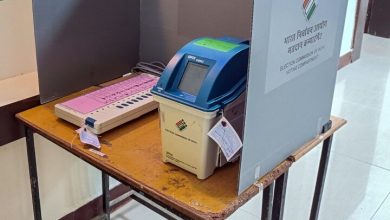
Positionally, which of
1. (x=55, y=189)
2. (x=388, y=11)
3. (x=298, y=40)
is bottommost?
(x=55, y=189)

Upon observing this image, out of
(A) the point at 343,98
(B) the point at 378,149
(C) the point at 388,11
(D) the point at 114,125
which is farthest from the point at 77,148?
(C) the point at 388,11

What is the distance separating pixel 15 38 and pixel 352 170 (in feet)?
6.24

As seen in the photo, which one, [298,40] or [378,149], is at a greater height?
[298,40]

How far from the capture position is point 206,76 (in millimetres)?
1157

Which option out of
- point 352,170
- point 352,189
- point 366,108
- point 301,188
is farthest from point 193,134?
point 366,108

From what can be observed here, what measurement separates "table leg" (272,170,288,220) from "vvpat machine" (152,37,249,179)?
21cm

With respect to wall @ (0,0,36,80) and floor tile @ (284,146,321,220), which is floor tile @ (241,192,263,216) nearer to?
floor tile @ (284,146,321,220)

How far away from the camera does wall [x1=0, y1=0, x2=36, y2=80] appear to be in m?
1.62

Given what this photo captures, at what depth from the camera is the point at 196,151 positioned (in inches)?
46.9

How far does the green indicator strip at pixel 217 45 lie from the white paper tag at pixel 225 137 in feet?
0.61

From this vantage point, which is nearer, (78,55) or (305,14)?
(305,14)

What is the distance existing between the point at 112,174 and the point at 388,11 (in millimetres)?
4556

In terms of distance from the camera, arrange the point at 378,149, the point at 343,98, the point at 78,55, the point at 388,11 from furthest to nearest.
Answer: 1. the point at 388,11
2. the point at 343,98
3. the point at 378,149
4. the point at 78,55

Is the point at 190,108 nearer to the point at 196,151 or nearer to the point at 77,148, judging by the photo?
the point at 196,151
